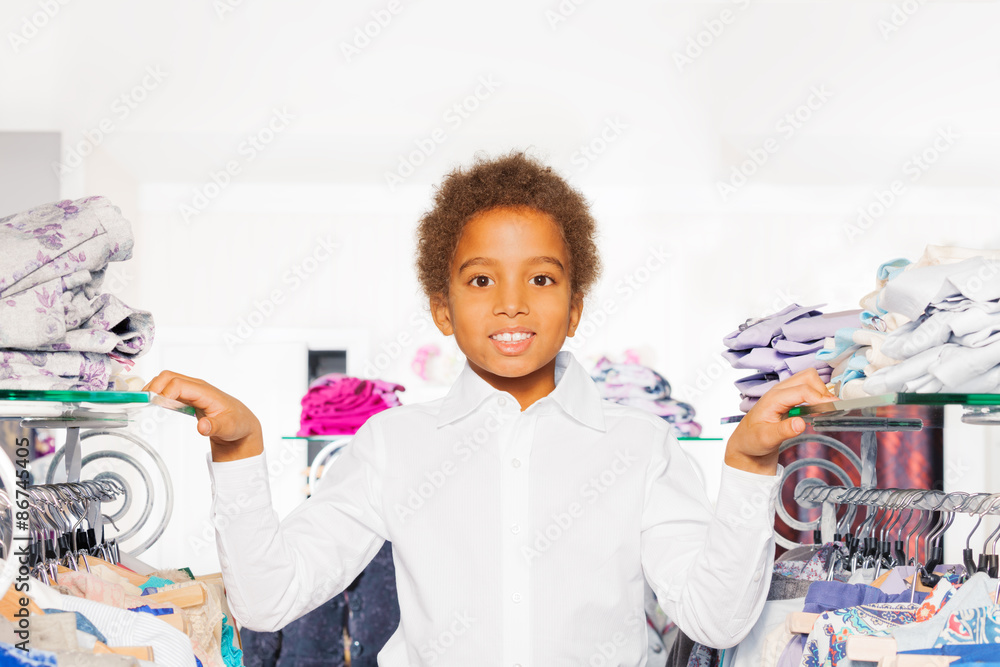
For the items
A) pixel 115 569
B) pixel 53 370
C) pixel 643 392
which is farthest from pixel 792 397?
pixel 643 392

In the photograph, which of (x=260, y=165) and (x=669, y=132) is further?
(x=260, y=165)

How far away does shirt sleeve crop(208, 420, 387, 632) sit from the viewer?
1130 millimetres

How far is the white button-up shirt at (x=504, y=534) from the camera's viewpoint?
3.81 ft

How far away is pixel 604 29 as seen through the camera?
3.39 metres

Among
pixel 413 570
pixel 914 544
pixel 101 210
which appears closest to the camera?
pixel 101 210

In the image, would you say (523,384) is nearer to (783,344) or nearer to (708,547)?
(708,547)

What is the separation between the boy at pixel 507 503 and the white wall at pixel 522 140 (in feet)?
7.28

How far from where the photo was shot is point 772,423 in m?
1.01

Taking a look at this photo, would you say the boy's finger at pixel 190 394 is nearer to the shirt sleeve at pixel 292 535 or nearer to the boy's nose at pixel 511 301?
the shirt sleeve at pixel 292 535

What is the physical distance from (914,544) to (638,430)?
524 millimetres

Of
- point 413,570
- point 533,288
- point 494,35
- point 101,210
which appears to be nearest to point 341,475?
point 413,570

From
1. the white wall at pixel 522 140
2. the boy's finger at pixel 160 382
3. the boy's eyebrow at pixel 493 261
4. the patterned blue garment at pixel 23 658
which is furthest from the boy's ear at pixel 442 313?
the white wall at pixel 522 140

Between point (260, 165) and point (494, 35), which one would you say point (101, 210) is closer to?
point (494, 35)

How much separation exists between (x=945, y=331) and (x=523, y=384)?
0.63 metres
